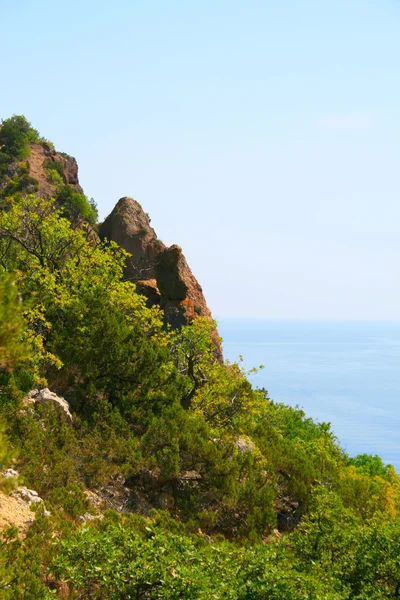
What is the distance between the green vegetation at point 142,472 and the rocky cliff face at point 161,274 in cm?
1664

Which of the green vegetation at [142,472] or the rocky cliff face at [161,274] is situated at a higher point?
the rocky cliff face at [161,274]

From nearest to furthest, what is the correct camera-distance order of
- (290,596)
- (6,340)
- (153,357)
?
(6,340)
(290,596)
(153,357)

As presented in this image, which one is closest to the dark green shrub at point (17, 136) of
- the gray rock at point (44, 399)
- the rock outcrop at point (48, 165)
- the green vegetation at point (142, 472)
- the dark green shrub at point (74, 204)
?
the rock outcrop at point (48, 165)

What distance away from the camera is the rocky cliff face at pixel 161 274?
50.5m

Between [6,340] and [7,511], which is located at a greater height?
[6,340]

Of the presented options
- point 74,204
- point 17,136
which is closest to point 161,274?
point 74,204

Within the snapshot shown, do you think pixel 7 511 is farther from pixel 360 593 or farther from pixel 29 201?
pixel 29 201

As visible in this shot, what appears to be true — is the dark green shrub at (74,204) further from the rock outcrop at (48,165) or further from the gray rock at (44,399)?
the gray rock at (44,399)

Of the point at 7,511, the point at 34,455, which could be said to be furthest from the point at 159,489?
the point at 7,511

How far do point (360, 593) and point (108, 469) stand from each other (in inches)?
338

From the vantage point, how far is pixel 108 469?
18234 millimetres

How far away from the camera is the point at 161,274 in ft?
170

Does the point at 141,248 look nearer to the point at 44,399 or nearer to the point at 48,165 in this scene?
the point at 48,165

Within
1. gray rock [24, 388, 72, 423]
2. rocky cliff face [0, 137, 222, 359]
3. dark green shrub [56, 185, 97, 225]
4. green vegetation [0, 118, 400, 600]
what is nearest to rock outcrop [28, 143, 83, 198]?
rocky cliff face [0, 137, 222, 359]
